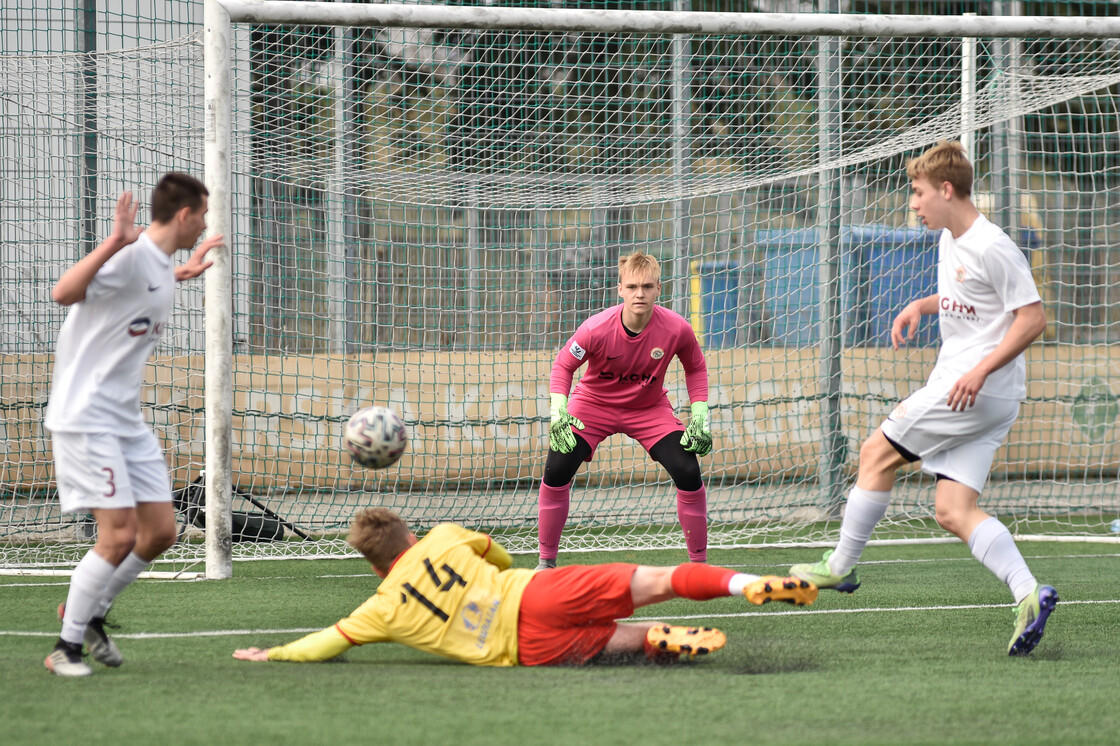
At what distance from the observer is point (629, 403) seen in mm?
6262

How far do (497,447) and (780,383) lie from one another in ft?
8.38

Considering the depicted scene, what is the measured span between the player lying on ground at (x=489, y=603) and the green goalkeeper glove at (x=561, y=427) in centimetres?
183

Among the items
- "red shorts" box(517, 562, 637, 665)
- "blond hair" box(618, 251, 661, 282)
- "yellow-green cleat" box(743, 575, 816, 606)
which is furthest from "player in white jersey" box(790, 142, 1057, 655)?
"blond hair" box(618, 251, 661, 282)

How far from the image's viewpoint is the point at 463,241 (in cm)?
1027

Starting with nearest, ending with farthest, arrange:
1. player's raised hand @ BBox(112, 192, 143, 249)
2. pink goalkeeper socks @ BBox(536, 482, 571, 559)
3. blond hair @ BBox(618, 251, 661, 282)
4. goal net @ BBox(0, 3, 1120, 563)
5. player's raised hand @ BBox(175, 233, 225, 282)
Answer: player's raised hand @ BBox(112, 192, 143, 249) → player's raised hand @ BBox(175, 233, 225, 282) → blond hair @ BBox(618, 251, 661, 282) → pink goalkeeper socks @ BBox(536, 482, 571, 559) → goal net @ BBox(0, 3, 1120, 563)

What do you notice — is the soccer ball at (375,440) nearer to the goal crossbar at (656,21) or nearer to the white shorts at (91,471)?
the white shorts at (91,471)

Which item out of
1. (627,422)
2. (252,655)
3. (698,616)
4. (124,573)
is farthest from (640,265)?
(124,573)

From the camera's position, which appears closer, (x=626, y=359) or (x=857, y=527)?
(x=857, y=527)

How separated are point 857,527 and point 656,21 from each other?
3.71m

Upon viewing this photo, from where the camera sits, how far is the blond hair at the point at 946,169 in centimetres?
445

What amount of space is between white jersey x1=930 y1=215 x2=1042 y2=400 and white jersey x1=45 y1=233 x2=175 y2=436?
116 inches

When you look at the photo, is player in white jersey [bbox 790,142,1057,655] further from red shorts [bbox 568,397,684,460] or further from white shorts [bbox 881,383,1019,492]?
red shorts [bbox 568,397,684,460]

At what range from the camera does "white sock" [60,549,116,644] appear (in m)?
3.86

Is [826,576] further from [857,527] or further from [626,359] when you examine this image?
[626,359]
